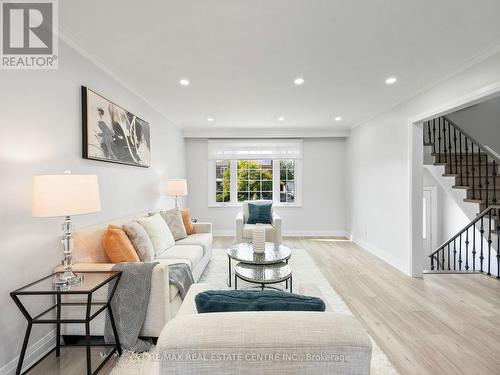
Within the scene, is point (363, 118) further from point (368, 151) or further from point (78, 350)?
point (78, 350)

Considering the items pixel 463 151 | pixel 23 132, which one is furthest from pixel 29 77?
pixel 463 151

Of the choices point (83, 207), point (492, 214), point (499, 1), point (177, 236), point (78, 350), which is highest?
point (499, 1)

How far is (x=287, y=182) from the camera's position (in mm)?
6199

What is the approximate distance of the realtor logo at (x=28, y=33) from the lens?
70.8 inches

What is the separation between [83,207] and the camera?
171 centimetres

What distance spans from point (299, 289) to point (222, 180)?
4709 mm

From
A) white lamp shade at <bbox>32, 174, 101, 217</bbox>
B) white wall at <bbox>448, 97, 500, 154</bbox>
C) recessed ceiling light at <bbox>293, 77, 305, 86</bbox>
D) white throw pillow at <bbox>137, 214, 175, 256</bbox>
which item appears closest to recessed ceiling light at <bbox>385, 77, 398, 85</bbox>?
recessed ceiling light at <bbox>293, 77, 305, 86</bbox>

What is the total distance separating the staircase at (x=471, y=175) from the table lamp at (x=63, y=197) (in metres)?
4.82

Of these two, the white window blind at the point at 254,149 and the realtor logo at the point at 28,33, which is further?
the white window blind at the point at 254,149

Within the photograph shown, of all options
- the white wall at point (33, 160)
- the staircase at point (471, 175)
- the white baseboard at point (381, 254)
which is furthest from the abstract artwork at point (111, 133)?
the staircase at point (471, 175)

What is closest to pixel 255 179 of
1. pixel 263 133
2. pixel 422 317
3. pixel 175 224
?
pixel 263 133

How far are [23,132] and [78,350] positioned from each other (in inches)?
67.6

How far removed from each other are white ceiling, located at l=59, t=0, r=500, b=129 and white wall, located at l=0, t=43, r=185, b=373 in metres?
0.42

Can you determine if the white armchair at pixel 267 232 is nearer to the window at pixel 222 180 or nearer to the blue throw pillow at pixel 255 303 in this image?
the window at pixel 222 180
